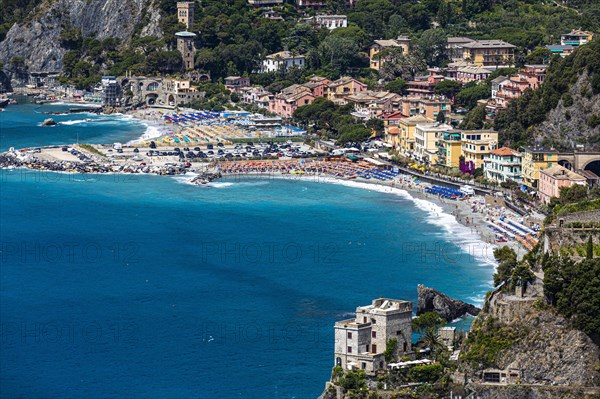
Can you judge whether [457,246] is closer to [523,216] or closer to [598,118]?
[523,216]

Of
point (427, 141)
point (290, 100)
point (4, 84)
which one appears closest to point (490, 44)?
point (290, 100)

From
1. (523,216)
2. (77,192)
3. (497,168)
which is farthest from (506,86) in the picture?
(77,192)

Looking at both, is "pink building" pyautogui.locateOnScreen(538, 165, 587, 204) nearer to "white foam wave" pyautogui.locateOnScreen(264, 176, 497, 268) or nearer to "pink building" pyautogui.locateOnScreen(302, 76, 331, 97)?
"white foam wave" pyautogui.locateOnScreen(264, 176, 497, 268)

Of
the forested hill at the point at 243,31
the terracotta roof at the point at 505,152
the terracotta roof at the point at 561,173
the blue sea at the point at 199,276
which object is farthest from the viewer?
the forested hill at the point at 243,31

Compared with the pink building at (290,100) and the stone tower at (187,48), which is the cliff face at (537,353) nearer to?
Answer: the pink building at (290,100)

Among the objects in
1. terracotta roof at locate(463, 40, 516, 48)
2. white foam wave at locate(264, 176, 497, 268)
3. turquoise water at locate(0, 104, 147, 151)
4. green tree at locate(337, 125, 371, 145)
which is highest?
terracotta roof at locate(463, 40, 516, 48)

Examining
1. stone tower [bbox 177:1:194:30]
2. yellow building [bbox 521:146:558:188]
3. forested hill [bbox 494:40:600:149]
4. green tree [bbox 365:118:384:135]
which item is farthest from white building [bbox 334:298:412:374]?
stone tower [bbox 177:1:194:30]

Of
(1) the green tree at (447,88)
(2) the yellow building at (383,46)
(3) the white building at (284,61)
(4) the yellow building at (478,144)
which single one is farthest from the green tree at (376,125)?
(3) the white building at (284,61)
